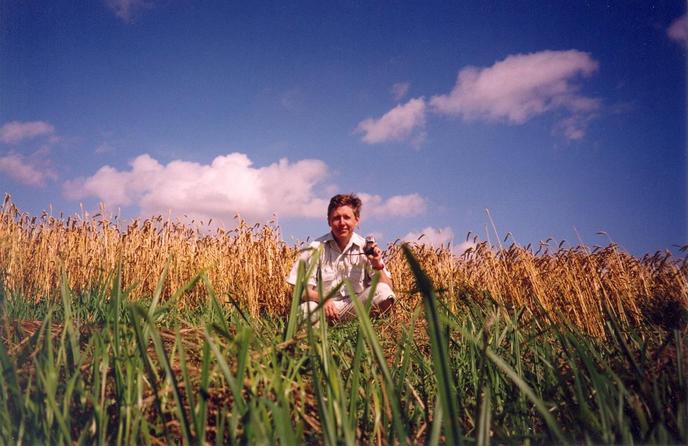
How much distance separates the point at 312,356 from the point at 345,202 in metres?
3.77

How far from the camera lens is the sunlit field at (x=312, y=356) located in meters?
0.84

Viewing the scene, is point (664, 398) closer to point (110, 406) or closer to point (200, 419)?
point (200, 419)

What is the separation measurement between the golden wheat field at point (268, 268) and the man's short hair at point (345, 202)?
3.56ft

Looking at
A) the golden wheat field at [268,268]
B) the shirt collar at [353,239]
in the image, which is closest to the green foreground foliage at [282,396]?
the golden wheat field at [268,268]

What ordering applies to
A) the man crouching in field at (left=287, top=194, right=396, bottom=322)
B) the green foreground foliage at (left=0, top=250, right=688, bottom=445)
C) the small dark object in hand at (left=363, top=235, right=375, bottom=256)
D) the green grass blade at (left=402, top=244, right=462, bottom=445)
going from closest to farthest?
the green grass blade at (left=402, top=244, right=462, bottom=445), the green foreground foliage at (left=0, top=250, right=688, bottom=445), the small dark object in hand at (left=363, top=235, right=375, bottom=256), the man crouching in field at (left=287, top=194, right=396, bottom=322)

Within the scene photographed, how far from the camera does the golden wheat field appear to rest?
12.6 feet

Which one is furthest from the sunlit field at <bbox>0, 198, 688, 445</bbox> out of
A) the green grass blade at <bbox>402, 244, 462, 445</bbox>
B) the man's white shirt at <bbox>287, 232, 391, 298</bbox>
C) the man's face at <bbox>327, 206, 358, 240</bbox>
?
the man's face at <bbox>327, 206, 358, 240</bbox>

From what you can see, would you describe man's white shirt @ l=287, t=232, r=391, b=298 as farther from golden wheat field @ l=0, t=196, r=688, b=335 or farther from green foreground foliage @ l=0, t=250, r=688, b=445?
green foreground foliage @ l=0, t=250, r=688, b=445

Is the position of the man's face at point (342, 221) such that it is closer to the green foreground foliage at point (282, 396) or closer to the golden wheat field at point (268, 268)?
the golden wheat field at point (268, 268)

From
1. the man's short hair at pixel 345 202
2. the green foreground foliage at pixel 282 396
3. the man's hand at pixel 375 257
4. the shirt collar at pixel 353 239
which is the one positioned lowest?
the green foreground foliage at pixel 282 396

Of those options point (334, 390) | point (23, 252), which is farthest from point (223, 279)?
point (334, 390)

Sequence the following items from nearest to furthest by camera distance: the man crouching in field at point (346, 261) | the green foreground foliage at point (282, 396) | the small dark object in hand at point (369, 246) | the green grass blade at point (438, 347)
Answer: the green grass blade at point (438, 347)
the green foreground foliage at point (282, 396)
the small dark object in hand at point (369, 246)
the man crouching in field at point (346, 261)

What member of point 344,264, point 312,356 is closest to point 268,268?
point 344,264

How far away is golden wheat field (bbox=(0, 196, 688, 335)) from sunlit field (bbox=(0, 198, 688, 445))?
0.10ft
